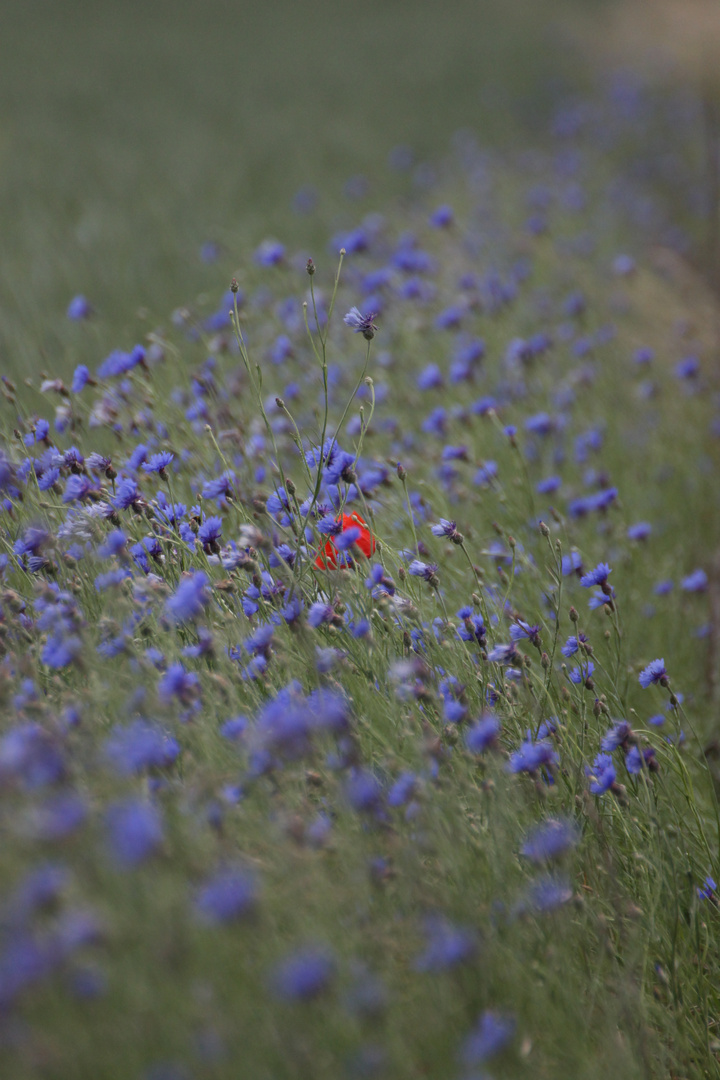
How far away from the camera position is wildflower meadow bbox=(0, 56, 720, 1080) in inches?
41.1

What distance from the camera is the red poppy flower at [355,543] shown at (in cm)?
194

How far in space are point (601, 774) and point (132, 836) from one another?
1.06 m

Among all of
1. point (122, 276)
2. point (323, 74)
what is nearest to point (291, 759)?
point (122, 276)

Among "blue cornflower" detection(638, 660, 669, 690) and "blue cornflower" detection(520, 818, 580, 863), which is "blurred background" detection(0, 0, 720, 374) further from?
"blue cornflower" detection(520, 818, 580, 863)

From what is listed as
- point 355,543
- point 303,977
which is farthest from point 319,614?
point 303,977

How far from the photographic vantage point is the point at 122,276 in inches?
174

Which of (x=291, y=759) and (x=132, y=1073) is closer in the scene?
(x=132, y=1073)

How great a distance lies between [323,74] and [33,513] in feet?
32.0

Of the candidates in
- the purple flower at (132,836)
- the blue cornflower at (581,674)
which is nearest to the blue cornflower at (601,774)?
the blue cornflower at (581,674)

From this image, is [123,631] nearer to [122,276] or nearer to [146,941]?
[146,941]

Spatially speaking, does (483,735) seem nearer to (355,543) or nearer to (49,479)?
(355,543)

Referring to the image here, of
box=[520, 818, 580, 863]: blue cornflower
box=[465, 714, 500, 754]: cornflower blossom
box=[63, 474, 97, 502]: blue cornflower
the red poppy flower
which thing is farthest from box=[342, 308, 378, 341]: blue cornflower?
box=[520, 818, 580, 863]: blue cornflower

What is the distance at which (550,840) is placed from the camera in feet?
4.49

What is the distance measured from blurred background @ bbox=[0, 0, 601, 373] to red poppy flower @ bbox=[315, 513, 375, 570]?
1689 mm
